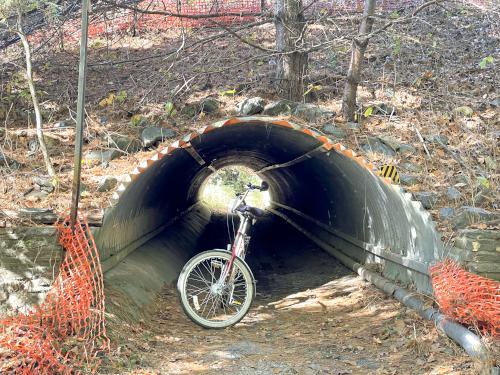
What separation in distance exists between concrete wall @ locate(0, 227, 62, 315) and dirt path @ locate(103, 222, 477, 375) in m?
1.03

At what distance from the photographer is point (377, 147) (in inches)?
362

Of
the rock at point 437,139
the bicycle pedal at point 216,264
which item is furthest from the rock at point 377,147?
the bicycle pedal at point 216,264

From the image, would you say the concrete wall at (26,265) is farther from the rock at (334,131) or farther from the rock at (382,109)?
the rock at (382,109)

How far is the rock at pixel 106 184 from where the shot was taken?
25.8 feet

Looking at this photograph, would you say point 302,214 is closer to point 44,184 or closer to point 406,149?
point 406,149

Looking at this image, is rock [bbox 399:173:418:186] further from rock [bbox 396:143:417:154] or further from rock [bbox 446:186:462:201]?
rock [bbox 396:143:417:154]

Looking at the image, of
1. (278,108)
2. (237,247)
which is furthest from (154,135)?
(237,247)

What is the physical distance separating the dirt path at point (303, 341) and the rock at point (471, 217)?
1.14 meters

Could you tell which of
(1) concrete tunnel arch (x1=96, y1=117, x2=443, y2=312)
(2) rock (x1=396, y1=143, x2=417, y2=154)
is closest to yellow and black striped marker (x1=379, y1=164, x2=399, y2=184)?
(1) concrete tunnel arch (x1=96, y1=117, x2=443, y2=312)

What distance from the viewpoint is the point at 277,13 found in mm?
11164

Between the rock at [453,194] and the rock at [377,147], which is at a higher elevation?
the rock at [377,147]

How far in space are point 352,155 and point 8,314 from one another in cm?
433

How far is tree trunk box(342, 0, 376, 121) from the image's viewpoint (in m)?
10.1

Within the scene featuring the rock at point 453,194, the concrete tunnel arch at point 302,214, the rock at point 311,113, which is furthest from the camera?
the rock at point 311,113
